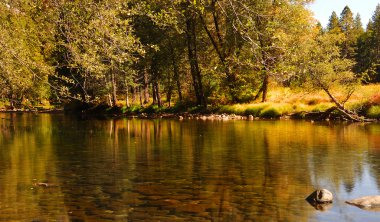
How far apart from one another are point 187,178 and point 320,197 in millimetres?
5007

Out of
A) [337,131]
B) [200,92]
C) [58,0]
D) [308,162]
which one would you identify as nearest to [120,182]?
[58,0]

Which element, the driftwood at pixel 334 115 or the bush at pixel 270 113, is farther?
the bush at pixel 270 113

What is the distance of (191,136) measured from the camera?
30.2 meters

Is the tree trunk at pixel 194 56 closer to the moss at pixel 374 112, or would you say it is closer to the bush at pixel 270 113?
the bush at pixel 270 113

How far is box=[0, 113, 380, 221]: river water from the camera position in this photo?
1166 cm

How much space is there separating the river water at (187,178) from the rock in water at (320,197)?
0.30 meters

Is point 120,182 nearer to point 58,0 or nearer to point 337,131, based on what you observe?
point 58,0

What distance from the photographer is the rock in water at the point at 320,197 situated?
41.5 ft

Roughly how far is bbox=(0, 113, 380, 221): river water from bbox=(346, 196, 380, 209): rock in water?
0.29 m

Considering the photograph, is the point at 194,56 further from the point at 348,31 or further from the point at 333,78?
the point at 348,31

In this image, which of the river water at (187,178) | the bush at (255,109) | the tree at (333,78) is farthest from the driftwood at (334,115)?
the river water at (187,178)

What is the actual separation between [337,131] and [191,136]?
35.0 ft

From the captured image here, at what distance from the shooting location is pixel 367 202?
12.4m

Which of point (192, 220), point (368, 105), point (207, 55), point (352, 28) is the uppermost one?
point (352, 28)
